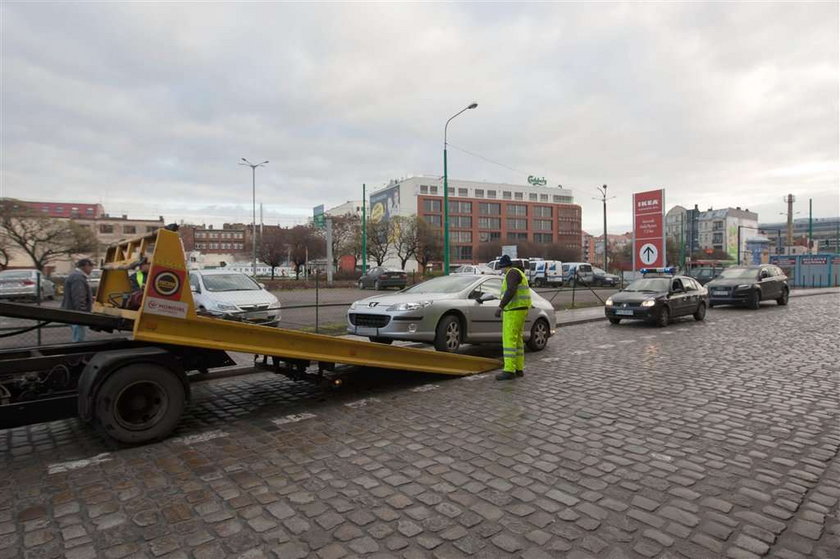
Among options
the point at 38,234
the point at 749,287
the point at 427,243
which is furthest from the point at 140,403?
the point at 427,243

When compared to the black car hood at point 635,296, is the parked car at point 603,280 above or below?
below

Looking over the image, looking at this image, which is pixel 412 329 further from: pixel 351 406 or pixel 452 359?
pixel 351 406

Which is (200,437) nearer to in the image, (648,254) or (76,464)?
(76,464)

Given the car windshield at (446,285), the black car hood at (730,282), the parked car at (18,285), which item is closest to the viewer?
the car windshield at (446,285)

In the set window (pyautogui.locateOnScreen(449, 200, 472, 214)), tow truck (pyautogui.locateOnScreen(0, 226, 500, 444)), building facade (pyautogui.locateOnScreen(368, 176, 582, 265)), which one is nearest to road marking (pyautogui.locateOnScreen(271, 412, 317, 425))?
tow truck (pyautogui.locateOnScreen(0, 226, 500, 444))

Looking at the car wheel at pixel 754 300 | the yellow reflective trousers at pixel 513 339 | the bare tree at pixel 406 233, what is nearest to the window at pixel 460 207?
the bare tree at pixel 406 233

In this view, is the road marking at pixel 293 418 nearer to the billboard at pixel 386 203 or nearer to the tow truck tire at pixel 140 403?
the tow truck tire at pixel 140 403

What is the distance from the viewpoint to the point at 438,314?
8094 mm

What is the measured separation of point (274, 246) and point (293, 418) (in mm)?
52373

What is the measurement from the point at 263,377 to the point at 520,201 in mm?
108860

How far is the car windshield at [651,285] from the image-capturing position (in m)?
14.6

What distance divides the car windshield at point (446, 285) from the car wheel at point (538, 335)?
5.87 feet

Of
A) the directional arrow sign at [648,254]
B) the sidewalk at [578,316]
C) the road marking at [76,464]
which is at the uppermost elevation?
the directional arrow sign at [648,254]

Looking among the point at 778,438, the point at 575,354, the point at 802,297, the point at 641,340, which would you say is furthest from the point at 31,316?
the point at 802,297
